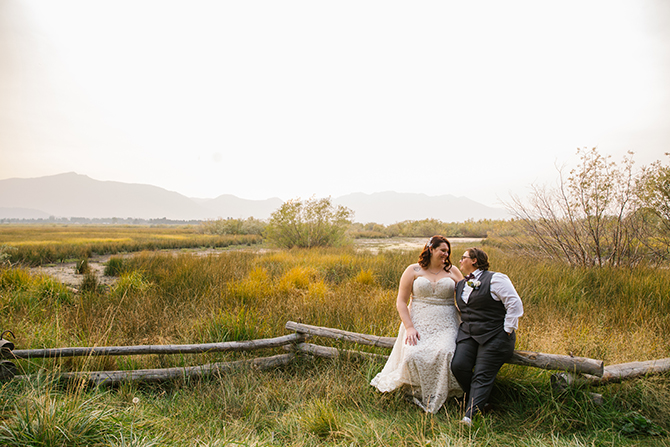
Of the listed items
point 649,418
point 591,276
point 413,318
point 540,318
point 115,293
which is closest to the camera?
point 649,418

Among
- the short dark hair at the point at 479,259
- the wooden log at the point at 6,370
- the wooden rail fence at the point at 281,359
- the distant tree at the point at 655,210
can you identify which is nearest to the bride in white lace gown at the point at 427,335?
the short dark hair at the point at 479,259

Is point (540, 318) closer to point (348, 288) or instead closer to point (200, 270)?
point (348, 288)

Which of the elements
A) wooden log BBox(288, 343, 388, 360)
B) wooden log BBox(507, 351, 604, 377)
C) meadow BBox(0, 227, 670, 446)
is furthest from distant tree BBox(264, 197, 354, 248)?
wooden log BBox(507, 351, 604, 377)

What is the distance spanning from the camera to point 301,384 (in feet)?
11.1

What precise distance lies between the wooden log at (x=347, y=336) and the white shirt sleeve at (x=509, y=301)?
1393 millimetres

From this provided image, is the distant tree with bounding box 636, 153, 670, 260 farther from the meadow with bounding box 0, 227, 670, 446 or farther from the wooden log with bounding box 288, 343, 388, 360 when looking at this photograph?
the wooden log with bounding box 288, 343, 388, 360

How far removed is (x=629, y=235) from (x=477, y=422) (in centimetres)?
833

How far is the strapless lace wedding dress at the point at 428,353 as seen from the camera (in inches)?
114

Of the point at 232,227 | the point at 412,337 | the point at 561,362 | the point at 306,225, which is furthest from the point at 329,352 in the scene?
the point at 232,227

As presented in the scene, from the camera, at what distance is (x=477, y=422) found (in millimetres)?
2602

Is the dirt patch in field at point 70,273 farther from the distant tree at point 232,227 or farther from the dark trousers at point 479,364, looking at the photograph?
the distant tree at point 232,227

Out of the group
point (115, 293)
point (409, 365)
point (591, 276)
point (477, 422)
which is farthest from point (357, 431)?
point (591, 276)

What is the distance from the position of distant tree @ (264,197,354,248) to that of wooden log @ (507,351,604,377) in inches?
484

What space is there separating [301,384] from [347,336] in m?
0.81
